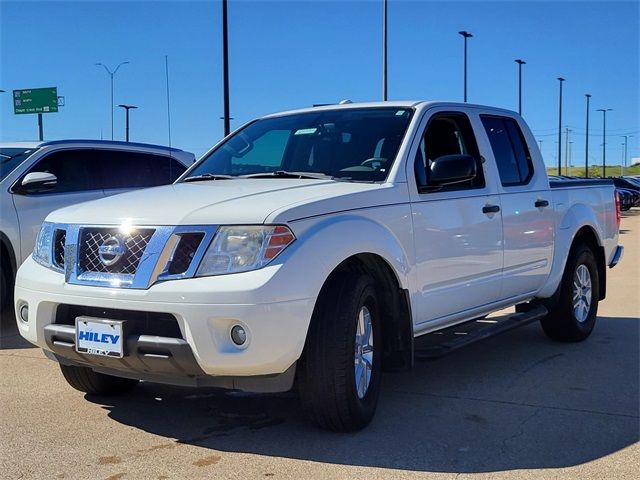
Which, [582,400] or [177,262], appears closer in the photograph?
[177,262]

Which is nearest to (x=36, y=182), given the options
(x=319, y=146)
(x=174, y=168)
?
(x=174, y=168)

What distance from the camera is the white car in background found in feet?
23.2

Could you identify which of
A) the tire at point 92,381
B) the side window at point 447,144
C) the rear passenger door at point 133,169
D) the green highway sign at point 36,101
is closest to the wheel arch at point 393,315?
the side window at point 447,144

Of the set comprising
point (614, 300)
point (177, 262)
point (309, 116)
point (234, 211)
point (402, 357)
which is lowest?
point (614, 300)

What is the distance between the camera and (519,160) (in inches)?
239

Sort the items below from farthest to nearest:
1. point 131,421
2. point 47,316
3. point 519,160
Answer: point 519,160 → point 131,421 → point 47,316

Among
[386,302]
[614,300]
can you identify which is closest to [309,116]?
[386,302]

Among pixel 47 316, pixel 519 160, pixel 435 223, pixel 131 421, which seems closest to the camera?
pixel 47 316

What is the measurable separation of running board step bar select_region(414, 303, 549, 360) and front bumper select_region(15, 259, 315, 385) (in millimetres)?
1252

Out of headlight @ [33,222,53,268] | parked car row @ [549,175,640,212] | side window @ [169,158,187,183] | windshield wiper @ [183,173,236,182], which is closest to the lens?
headlight @ [33,222,53,268]

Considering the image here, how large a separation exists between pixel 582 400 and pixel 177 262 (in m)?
2.78

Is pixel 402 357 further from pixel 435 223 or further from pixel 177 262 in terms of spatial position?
pixel 177 262

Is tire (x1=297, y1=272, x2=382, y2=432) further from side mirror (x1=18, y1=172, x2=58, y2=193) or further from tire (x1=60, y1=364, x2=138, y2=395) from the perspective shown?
side mirror (x1=18, y1=172, x2=58, y2=193)

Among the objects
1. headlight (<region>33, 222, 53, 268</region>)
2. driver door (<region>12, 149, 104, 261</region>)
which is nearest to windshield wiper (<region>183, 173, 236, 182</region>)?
headlight (<region>33, 222, 53, 268</region>)
